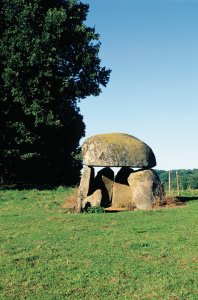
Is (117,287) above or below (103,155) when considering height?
below

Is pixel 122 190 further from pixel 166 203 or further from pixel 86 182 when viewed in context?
pixel 166 203

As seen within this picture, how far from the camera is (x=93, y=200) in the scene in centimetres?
2403

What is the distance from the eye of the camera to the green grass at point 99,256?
947cm

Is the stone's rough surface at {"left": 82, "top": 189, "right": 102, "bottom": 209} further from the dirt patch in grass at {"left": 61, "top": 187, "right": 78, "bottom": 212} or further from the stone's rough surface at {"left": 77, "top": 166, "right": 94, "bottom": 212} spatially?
the dirt patch in grass at {"left": 61, "top": 187, "right": 78, "bottom": 212}

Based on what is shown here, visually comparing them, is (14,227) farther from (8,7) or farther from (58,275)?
(8,7)

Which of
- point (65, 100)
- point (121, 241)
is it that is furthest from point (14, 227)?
point (65, 100)

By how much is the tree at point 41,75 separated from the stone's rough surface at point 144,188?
11095 millimetres

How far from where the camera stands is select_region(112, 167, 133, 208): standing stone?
81.7ft

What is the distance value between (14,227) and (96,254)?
20.3 feet

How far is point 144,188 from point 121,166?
72.7 inches

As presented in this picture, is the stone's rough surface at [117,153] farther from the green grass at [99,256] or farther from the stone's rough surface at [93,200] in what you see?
the green grass at [99,256]

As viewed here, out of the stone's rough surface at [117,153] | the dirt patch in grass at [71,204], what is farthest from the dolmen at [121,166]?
the dirt patch in grass at [71,204]

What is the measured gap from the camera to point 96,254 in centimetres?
1248

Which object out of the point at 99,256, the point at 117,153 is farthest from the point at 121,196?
the point at 99,256
